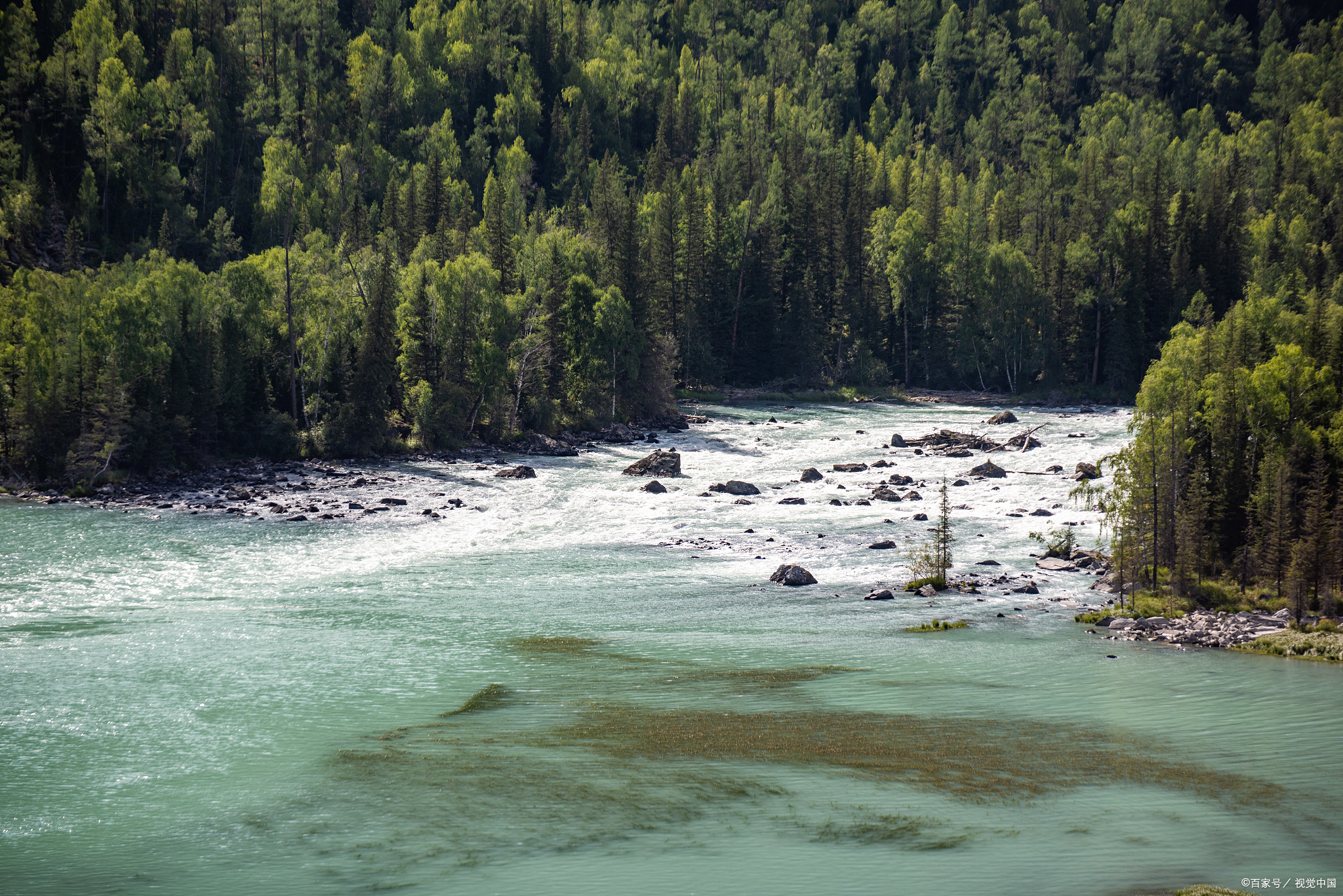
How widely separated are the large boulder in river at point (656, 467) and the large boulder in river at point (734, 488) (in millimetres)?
6186

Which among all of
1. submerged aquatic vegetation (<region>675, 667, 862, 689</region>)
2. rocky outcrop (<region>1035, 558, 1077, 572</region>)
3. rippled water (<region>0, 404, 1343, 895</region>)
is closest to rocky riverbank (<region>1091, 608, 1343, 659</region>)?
rippled water (<region>0, 404, 1343, 895</region>)

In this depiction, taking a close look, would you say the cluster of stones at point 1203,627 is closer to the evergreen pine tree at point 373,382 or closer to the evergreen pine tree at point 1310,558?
the evergreen pine tree at point 1310,558

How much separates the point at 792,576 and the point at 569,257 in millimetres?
58321

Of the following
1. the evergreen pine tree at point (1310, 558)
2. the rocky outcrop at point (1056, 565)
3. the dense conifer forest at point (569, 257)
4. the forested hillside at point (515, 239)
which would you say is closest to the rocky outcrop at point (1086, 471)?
the dense conifer forest at point (569, 257)

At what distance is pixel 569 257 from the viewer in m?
88.6

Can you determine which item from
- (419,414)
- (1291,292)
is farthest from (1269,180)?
(419,414)

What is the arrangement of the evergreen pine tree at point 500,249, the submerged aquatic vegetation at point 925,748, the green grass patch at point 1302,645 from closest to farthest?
1. the submerged aquatic vegetation at point 925,748
2. the green grass patch at point 1302,645
3. the evergreen pine tree at point 500,249

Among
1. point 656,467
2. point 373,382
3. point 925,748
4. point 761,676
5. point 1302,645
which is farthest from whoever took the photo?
point 373,382

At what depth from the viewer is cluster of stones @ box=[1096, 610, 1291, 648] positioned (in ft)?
92.9

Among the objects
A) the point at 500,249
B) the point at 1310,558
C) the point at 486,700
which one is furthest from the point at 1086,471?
the point at 500,249

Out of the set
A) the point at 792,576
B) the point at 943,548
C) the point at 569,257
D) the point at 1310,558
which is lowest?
the point at 792,576

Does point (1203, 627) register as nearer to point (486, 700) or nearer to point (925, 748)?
point (925, 748)

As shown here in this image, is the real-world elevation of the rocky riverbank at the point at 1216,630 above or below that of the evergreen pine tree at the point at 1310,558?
below

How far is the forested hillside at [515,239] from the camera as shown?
6284 cm
